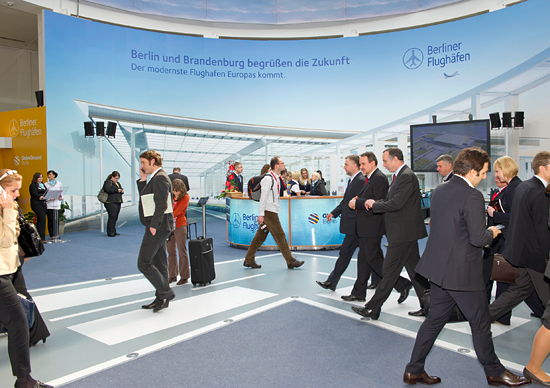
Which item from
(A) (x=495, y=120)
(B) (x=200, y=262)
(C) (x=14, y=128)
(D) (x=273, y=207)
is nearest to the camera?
(B) (x=200, y=262)

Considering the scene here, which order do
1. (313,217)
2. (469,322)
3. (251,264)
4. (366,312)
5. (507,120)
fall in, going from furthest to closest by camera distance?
(507,120), (313,217), (251,264), (366,312), (469,322)

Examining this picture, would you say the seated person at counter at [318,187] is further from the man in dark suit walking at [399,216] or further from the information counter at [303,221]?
the man in dark suit walking at [399,216]

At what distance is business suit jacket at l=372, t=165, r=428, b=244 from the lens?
10.4ft

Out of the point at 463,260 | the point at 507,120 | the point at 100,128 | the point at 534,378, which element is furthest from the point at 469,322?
the point at 100,128

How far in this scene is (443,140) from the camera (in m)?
9.12

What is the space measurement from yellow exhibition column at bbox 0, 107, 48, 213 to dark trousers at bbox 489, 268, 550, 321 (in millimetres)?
11016

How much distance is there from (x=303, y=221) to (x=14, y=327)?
18.5 feet

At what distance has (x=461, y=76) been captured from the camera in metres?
11.5

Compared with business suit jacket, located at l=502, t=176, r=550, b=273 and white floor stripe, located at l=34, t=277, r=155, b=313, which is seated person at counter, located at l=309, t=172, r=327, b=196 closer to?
white floor stripe, located at l=34, t=277, r=155, b=313

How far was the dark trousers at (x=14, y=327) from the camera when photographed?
7.18 ft

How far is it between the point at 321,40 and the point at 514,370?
485 inches

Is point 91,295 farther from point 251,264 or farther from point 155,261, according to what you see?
point 251,264

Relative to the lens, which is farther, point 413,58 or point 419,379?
point 413,58

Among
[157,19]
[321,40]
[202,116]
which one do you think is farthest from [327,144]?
[157,19]
